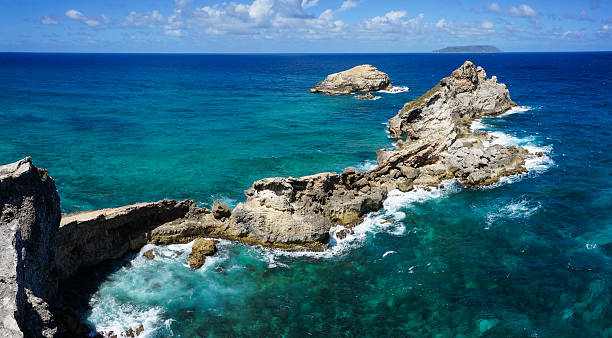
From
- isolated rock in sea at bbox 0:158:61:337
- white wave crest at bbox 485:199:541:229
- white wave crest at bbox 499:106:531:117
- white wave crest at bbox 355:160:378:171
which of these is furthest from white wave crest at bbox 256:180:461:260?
white wave crest at bbox 499:106:531:117

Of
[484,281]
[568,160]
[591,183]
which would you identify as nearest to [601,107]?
[568,160]

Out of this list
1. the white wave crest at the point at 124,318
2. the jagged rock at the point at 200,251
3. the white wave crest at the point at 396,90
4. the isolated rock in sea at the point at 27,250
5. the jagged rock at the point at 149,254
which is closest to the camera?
the isolated rock in sea at the point at 27,250

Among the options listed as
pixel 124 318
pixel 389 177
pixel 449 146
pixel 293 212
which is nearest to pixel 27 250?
pixel 124 318

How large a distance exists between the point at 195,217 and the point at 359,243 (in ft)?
47.9

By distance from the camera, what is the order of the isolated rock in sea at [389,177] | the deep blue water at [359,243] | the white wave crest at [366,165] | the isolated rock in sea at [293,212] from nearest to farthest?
1. the deep blue water at [359,243]
2. the isolated rock in sea at [293,212]
3. the isolated rock in sea at [389,177]
4. the white wave crest at [366,165]

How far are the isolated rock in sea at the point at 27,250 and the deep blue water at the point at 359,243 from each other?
581 cm

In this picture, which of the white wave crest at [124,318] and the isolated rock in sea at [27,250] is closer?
the isolated rock in sea at [27,250]

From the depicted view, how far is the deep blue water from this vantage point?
2606cm

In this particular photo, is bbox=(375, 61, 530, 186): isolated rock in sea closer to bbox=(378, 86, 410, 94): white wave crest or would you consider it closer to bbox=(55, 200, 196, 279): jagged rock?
bbox=(55, 200, 196, 279): jagged rock

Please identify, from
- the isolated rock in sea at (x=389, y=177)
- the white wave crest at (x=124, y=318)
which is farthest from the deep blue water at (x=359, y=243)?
the isolated rock in sea at (x=389, y=177)

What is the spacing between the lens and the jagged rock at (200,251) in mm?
31141

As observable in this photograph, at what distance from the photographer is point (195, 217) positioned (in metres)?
35.1

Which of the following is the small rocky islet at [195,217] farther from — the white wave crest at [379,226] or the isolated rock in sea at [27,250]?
the white wave crest at [379,226]

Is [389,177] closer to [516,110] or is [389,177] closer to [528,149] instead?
[528,149]
